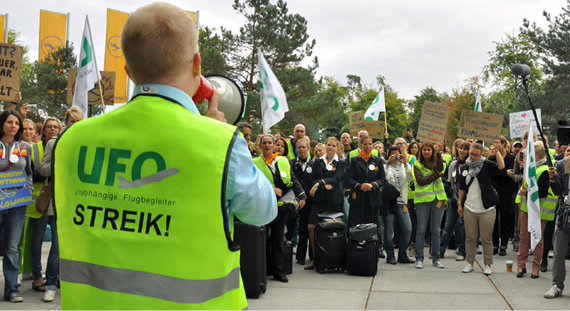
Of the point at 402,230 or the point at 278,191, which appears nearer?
the point at 278,191

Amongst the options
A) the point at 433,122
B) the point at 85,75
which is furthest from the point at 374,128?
the point at 85,75

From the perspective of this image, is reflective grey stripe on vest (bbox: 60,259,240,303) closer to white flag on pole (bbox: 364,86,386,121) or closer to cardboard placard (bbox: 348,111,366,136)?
white flag on pole (bbox: 364,86,386,121)

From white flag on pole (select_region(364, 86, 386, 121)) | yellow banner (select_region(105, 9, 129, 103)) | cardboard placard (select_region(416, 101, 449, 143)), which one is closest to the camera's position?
cardboard placard (select_region(416, 101, 449, 143))

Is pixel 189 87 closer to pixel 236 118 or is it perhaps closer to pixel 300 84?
pixel 236 118

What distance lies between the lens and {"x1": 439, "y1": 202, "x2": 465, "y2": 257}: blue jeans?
34.6 feet

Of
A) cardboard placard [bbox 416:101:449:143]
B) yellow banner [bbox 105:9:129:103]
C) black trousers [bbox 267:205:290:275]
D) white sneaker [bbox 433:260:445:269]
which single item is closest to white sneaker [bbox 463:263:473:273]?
white sneaker [bbox 433:260:445:269]

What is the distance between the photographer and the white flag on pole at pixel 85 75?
27.0 feet

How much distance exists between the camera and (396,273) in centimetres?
888

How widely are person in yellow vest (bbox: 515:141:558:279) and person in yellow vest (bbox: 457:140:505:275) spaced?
0.45 metres

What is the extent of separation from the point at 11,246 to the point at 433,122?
10.2 metres

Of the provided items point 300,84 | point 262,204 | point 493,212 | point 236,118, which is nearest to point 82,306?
point 262,204

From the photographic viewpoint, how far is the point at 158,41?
72.2 inches

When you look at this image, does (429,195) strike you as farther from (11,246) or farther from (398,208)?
(11,246)

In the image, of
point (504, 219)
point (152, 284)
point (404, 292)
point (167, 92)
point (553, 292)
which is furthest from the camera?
point (504, 219)
